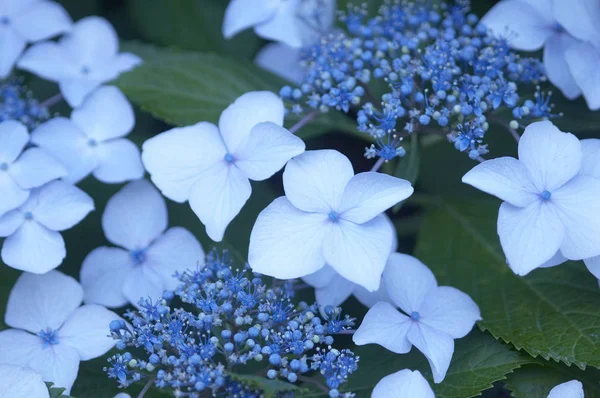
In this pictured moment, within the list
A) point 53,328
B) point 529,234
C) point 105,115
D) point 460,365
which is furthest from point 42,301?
point 529,234

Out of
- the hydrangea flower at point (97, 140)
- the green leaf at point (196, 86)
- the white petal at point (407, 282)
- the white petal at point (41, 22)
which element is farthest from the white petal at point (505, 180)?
the white petal at point (41, 22)

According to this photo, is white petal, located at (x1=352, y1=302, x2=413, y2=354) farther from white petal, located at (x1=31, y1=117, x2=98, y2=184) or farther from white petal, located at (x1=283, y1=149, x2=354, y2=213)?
white petal, located at (x1=31, y1=117, x2=98, y2=184)

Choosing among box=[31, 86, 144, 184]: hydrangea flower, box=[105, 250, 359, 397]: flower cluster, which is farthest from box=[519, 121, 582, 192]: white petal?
box=[31, 86, 144, 184]: hydrangea flower

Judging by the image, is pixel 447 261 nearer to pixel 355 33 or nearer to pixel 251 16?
pixel 355 33

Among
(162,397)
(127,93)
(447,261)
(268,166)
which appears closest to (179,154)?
(268,166)

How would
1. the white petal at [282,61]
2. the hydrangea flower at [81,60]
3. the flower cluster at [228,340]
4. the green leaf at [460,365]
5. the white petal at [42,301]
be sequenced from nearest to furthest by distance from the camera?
the flower cluster at [228,340]
the green leaf at [460,365]
the white petal at [42,301]
the hydrangea flower at [81,60]
the white petal at [282,61]

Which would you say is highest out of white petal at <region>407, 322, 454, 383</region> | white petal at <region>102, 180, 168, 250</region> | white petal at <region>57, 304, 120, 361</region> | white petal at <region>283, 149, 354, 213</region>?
white petal at <region>283, 149, 354, 213</region>

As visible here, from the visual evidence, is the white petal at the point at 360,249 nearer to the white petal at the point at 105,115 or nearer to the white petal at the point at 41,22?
the white petal at the point at 105,115
